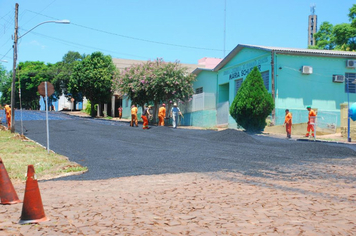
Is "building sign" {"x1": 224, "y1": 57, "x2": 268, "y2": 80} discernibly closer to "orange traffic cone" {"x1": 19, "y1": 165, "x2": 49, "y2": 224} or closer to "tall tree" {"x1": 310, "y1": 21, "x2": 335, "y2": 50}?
"tall tree" {"x1": 310, "y1": 21, "x2": 335, "y2": 50}

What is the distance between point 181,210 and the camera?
6.44 metres

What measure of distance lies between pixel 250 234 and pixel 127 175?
18.8 ft

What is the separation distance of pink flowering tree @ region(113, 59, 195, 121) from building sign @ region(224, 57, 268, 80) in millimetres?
3460

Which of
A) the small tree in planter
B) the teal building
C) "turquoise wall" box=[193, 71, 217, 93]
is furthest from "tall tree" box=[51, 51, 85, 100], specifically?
the small tree in planter

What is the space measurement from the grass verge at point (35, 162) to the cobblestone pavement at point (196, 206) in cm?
112

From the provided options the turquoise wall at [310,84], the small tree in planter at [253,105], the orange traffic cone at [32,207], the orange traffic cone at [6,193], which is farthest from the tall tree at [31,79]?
the orange traffic cone at [32,207]

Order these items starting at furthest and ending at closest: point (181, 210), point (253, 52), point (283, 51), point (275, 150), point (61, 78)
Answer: point (61, 78) → point (253, 52) → point (283, 51) → point (275, 150) → point (181, 210)

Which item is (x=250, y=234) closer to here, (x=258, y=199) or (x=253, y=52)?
(x=258, y=199)

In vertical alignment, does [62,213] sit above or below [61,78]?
below

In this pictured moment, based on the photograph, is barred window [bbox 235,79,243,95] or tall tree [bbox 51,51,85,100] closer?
barred window [bbox 235,79,243,95]

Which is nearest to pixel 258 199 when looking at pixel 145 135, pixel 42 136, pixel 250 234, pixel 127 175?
pixel 250 234

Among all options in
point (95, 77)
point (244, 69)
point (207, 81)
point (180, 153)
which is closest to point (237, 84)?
point (244, 69)

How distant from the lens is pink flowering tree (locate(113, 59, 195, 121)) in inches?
1280

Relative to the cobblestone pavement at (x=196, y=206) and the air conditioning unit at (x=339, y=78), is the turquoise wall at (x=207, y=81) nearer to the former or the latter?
the air conditioning unit at (x=339, y=78)
